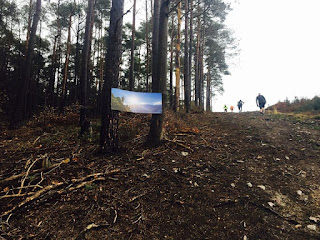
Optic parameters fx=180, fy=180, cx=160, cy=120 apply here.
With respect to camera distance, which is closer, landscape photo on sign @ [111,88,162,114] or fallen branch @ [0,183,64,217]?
fallen branch @ [0,183,64,217]

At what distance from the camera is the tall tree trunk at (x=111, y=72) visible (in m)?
4.54

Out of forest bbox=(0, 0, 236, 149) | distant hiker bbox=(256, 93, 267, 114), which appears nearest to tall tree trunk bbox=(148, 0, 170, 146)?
forest bbox=(0, 0, 236, 149)

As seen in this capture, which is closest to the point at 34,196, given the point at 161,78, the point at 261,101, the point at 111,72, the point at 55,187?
the point at 55,187

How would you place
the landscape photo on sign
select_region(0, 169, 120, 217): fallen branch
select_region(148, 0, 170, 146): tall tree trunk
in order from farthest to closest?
select_region(148, 0, 170, 146): tall tree trunk → the landscape photo on sign → select_region(0, 169, 120, 217): fallen branch

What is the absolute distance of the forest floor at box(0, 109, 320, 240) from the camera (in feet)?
8.13

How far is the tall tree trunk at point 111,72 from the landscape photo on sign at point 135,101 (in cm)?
17

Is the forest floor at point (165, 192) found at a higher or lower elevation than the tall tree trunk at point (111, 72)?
lower

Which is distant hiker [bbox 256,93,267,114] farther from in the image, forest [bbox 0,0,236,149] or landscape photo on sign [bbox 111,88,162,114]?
landscape photo on sign [bbox 111,88,162,114]

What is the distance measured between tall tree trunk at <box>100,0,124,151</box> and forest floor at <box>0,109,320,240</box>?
50 cm

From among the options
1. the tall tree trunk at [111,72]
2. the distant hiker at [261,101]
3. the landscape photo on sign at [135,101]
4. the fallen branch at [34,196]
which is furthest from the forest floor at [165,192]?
the distant hiker at [261,101]

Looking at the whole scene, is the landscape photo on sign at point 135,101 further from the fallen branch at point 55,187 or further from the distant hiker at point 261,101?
the distant hiker at point 261,101

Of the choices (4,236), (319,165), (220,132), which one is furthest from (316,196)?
(4,236)

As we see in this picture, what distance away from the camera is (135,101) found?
15.8 feet

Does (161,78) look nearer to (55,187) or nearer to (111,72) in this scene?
(111,72)
